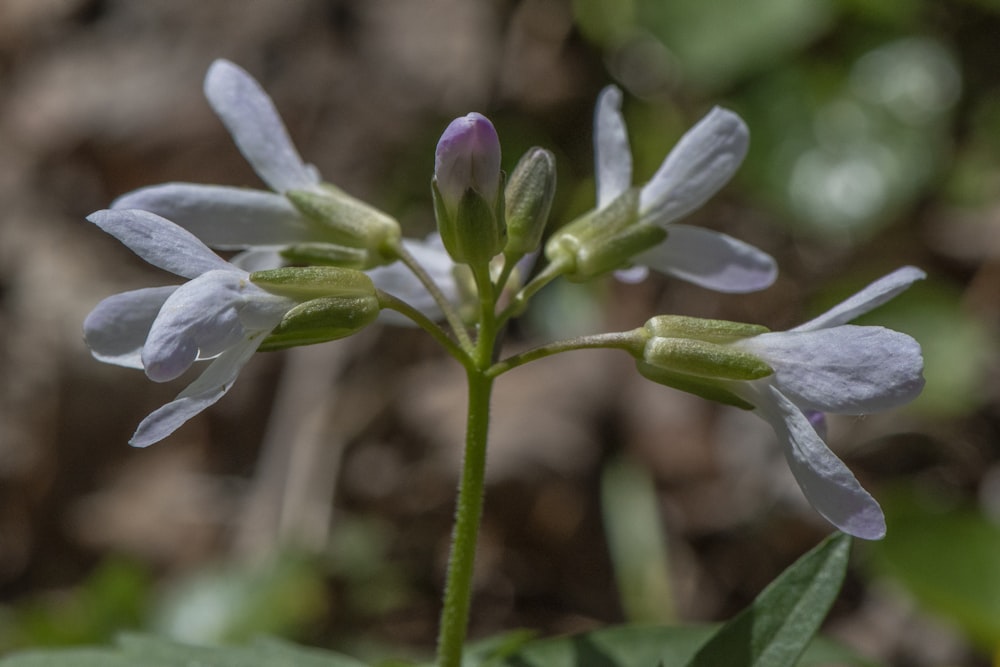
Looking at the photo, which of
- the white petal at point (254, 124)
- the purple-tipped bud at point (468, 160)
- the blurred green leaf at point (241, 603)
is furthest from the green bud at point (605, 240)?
the blurred green leaf at point (241, 603)

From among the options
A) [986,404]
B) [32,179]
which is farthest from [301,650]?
[32,179]

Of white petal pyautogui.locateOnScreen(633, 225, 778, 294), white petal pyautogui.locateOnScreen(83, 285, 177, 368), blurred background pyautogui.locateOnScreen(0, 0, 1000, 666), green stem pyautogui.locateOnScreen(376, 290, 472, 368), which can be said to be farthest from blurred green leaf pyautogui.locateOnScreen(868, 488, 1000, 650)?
white petal pyautogui.locateOnScreen(83, 285, 177, 368)

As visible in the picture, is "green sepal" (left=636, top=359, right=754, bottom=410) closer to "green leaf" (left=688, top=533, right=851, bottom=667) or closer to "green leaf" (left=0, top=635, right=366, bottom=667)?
"green leaf" (left=688, top=533, right=851, bottom=667)

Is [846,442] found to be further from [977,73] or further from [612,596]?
[977,73]

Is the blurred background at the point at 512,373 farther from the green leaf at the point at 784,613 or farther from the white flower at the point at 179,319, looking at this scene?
the white flower at the point at 179,319

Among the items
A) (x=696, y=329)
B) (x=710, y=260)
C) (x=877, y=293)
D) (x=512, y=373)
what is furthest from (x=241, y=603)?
(x=877, y=293)

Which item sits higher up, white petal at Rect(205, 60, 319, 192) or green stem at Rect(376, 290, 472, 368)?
white petal at Rect(205, 60, 319, 192)
